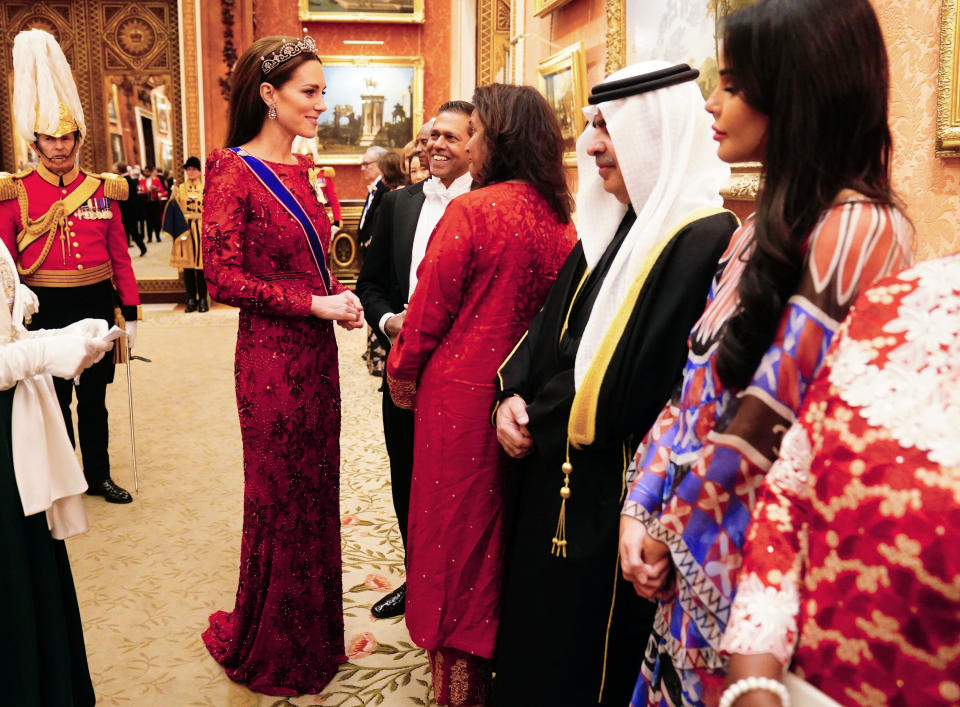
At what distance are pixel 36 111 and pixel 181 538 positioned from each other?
2232 mm

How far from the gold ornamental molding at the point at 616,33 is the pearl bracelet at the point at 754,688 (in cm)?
368

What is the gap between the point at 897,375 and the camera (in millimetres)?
912

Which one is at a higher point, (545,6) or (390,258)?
(545,6)

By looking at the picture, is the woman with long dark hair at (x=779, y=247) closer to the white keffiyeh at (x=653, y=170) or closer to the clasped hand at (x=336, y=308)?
the white keffiyeh at (x=653, y=170)

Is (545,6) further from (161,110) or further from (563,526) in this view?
(161,110)

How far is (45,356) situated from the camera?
2.06 metres

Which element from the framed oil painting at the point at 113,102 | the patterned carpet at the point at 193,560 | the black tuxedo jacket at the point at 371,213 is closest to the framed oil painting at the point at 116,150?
the framed oil painting at the point at 113,102

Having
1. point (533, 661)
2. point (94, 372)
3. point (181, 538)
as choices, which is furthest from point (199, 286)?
point (533, 661)

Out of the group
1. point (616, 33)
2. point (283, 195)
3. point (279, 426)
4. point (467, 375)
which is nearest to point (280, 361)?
point (279, 426)

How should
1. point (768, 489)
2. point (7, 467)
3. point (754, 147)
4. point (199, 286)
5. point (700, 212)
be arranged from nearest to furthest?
point (768, 489) < point (754, 147) < point (700, 212) < point (7, 467) < point (199, 286)

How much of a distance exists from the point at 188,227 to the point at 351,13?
11.6 feet

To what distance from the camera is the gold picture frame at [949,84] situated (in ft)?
6.74

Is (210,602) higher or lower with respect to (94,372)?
lower

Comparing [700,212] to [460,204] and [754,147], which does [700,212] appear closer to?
[754,147]
